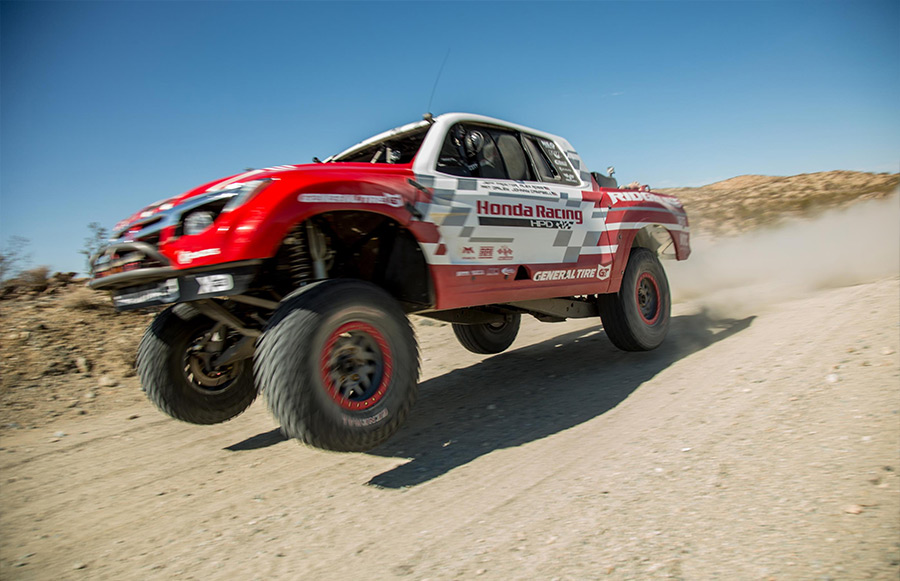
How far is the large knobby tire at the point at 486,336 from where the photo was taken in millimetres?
6282

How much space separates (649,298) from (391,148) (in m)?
3.01

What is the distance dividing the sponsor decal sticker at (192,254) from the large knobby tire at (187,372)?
1.03m

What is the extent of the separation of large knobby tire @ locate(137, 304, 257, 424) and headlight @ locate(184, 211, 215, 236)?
1.05 metres

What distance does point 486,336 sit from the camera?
637 cm

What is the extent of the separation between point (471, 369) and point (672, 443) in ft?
10.00

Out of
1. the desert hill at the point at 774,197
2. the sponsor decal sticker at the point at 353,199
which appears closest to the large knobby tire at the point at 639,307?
the sponsor decal sticker at the point at 353,199

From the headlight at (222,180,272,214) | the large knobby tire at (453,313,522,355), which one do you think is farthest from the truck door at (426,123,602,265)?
the large knobby tire at (453,313,522,355)

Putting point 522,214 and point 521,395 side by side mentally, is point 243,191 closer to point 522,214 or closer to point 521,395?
point 522,214

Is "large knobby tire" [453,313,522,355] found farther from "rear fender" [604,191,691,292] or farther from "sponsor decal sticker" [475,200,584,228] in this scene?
"sponsor decal sticker" [475,200,584,228]

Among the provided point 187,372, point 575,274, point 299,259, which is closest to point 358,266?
point 299,259

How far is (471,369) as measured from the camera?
5.85 metres

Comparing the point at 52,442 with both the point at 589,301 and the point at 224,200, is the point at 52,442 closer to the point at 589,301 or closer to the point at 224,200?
the point at 224,200

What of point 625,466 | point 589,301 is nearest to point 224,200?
point 625,466

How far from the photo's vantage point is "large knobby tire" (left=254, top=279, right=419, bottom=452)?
109 inches
